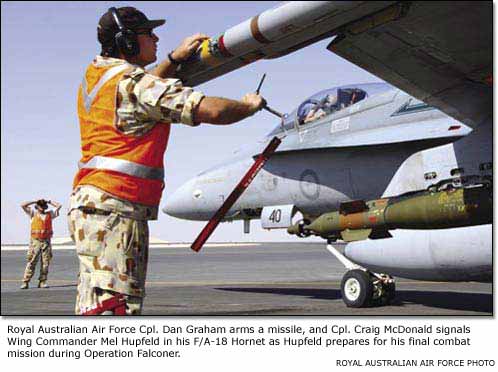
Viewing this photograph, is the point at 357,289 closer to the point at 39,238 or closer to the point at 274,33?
the point at 274,33

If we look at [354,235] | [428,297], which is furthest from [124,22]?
[428,297]

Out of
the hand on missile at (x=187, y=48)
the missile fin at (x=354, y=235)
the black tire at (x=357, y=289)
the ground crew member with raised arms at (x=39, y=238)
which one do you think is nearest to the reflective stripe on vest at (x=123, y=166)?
the hand on missile at (x=187, y=48)

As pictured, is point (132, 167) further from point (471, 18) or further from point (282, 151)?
point (282, 151)

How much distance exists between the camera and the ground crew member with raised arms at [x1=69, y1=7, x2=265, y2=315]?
3484mm

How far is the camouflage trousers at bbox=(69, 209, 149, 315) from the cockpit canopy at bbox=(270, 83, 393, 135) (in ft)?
28.3

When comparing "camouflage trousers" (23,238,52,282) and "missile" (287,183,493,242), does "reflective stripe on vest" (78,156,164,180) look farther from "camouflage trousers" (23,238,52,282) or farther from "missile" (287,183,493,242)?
"camouflage trousers" (23,238,52,282)

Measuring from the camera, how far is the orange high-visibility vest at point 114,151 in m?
3.55

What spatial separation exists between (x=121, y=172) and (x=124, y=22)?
875 mm

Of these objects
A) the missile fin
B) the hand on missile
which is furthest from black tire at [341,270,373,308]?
the hand on missile

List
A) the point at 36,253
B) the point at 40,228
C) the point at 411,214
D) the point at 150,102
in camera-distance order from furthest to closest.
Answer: the point at 40,228 < the point at 36,253 < the point at 411,214 < the point at 150,102

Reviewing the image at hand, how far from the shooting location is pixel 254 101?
359 centimetres

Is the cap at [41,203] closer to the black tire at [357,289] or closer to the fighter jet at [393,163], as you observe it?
the fighter jet at [393,163]
